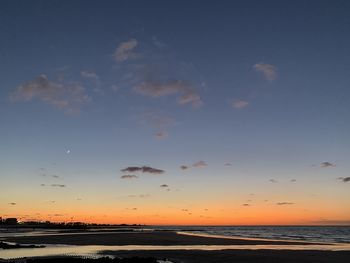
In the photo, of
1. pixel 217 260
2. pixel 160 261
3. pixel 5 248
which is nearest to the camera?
pixel 160 261

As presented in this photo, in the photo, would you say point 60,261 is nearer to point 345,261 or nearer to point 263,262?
point 263,262

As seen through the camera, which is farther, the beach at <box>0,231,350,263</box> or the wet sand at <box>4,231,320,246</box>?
the wet sand at <box>4,231,320,246</box>

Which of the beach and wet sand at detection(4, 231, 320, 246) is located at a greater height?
wet sand at detection(4, 231, 320, 246)

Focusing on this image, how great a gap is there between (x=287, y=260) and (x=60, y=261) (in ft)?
70.6

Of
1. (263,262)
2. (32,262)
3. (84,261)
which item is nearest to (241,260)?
(263,262)

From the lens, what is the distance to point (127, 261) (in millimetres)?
33562

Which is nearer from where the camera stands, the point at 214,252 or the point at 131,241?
the point at 214,252

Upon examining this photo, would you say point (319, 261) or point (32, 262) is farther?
point (319, 261)

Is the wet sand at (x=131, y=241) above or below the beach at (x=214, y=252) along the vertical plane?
above

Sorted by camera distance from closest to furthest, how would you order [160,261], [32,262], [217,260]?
[32,262] → [160,261] → [217,260]

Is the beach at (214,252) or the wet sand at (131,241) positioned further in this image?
the wet sand at (131,241)

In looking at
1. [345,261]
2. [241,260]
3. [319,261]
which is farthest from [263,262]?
[345,261]

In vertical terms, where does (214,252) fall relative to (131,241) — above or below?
below

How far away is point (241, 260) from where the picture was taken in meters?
39.5
